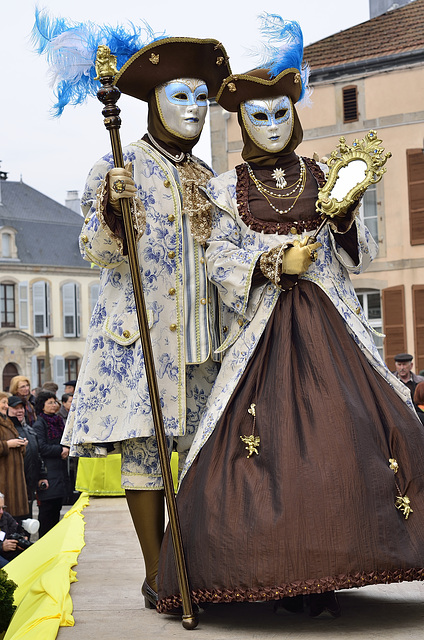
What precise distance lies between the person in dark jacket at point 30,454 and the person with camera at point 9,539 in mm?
1335

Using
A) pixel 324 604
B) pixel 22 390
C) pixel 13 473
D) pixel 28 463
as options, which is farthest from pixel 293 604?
pixel 22 390

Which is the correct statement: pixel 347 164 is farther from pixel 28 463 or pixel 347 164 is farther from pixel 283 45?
pixel 28 463

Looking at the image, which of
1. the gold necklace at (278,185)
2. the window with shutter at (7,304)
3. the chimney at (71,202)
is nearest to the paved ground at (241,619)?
the gold necklace at (278,185)

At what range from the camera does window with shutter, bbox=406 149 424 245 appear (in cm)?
1803

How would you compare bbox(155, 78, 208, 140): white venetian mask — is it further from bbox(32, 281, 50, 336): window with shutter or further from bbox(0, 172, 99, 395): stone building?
bbox(32, 281, 50, 336): window with shutter

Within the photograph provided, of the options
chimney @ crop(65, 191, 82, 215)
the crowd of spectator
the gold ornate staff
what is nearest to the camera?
the gold ornate staff

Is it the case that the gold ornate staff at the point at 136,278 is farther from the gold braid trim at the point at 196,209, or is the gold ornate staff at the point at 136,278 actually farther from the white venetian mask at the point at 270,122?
the white venetian mask at the point at 270,122

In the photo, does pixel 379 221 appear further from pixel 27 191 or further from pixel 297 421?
pixel 27 191

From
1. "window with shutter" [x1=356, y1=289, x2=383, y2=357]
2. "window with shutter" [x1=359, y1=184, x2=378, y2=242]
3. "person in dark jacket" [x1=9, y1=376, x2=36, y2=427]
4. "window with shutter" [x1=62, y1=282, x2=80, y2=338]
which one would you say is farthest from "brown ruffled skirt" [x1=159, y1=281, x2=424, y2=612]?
"window with shutter" [x1=62, y1=282, x2=80, y2=338]

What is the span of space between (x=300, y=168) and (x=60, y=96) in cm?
98

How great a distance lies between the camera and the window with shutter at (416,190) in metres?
18.0

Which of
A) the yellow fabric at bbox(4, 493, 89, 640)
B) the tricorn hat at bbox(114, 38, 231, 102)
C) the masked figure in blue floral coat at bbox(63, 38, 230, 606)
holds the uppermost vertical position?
the tricorn hat at bbox(114, 38, 231, 102)

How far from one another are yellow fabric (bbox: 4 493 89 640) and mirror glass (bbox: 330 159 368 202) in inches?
68.9

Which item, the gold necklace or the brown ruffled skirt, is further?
the gold necklace
